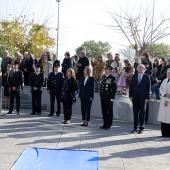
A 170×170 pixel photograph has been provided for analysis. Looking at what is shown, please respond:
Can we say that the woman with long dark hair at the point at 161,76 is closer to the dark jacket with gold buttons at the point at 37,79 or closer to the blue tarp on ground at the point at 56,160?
the dark jacket with gold buttons at the point at 37,79

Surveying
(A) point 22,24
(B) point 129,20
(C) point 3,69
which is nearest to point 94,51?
(A) point 22,24

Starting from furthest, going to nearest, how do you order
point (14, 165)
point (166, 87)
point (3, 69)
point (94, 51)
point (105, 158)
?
point (94, 51), point (3, 69), point (166, 87), point (105, 158), point (14, 165)

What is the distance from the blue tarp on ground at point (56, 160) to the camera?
7129 mm

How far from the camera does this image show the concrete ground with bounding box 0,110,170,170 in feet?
25.2

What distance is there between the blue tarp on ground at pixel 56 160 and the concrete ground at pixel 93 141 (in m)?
0.17

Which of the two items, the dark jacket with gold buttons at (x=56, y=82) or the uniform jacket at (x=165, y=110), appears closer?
the uniform jacket at (x=165, y=110)

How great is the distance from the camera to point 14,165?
703 centimetres

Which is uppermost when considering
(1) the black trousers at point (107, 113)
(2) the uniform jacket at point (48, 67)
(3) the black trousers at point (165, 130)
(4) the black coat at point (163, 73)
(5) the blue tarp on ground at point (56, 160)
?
(2) the uniform jacket at point (48, 67)

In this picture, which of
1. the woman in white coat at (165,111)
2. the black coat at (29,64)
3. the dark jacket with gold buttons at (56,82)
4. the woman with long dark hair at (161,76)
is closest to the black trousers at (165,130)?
the woman in white coat at (165,111)

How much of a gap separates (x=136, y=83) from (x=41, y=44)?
77.1 ft

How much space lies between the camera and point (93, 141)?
990cm

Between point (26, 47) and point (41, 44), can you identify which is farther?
point (41, 44)

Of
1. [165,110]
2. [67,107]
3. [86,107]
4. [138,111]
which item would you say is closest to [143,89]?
[138,111]

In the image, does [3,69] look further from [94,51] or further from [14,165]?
[94,51]
